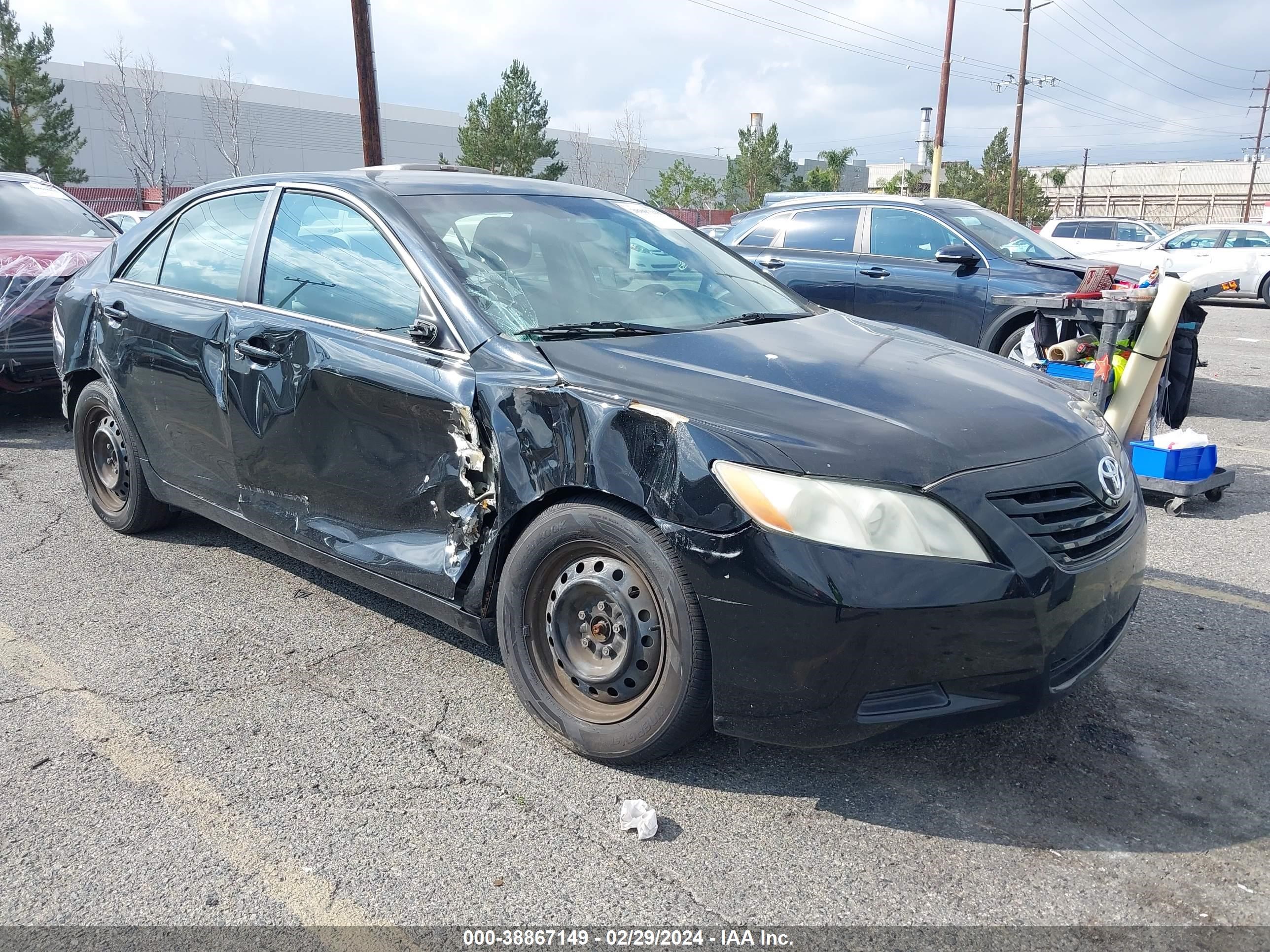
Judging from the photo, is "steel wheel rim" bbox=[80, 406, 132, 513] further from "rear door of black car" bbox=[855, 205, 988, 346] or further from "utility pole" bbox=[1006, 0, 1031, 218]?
"utility pole" bbox=[1006, 0, 1031, 218]

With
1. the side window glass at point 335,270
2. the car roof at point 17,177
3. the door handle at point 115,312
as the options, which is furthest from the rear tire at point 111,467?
the car roof at point 17,177

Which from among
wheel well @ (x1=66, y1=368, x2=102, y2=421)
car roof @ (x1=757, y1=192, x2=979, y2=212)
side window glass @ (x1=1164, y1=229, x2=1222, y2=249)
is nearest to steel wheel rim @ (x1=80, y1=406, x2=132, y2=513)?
wheel well @ (x1=66, y1=368, x2=102, y2=421)

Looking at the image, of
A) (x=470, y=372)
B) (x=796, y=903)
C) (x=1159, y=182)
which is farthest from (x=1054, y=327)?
(x=1159, y=182)

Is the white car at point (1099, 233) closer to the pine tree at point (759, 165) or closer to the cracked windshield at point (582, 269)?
the cracked windshield at point (582, 269)

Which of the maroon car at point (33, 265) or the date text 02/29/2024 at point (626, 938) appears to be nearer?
the date text 02/29/2024 at point (626, 938)

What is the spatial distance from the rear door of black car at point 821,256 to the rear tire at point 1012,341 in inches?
51.9

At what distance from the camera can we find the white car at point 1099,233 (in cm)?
2119

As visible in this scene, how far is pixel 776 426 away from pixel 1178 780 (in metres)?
1.51

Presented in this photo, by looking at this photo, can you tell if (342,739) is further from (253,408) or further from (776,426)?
(776,426)

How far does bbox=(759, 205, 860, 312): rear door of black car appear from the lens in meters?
8.72

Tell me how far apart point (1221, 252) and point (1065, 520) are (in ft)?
65.6

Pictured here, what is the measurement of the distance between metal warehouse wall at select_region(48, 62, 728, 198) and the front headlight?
4724 cm

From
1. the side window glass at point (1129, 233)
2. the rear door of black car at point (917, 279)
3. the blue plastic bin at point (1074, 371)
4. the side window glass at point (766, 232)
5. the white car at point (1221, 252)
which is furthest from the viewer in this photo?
the side window glass at point (1129, 233)

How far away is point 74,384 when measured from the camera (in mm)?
5031
